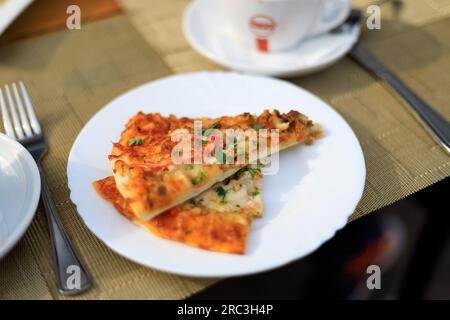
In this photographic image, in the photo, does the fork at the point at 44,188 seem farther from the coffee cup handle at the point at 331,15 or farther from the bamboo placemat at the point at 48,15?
the coffee cup handle at the point at 331,15

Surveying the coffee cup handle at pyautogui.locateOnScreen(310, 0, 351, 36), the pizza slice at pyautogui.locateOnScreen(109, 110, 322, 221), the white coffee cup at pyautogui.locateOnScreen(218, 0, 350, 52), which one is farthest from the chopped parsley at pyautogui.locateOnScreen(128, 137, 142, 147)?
the coffee cup handle at pyautogui.locateOnScreen(310, 0, 351, 36)

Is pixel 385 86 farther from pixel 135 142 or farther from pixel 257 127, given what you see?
pixel 135 142

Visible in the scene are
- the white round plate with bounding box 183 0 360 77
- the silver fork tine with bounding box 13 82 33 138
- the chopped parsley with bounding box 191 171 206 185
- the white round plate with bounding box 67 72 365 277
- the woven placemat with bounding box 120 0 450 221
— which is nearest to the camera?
the white round plate with bounding box 67 72 365 277

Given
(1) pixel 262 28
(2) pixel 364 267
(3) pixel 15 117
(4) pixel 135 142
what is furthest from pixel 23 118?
(2) pixel 364 267

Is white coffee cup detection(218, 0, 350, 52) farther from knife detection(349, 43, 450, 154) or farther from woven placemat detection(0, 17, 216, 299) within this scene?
woven placemat detection(0, 17, 216, 299)

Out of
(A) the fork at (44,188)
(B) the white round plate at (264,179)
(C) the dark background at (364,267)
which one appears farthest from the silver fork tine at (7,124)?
(C) the dark background at (364,267)

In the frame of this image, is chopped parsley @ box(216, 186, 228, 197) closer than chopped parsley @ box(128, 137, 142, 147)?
Yes
